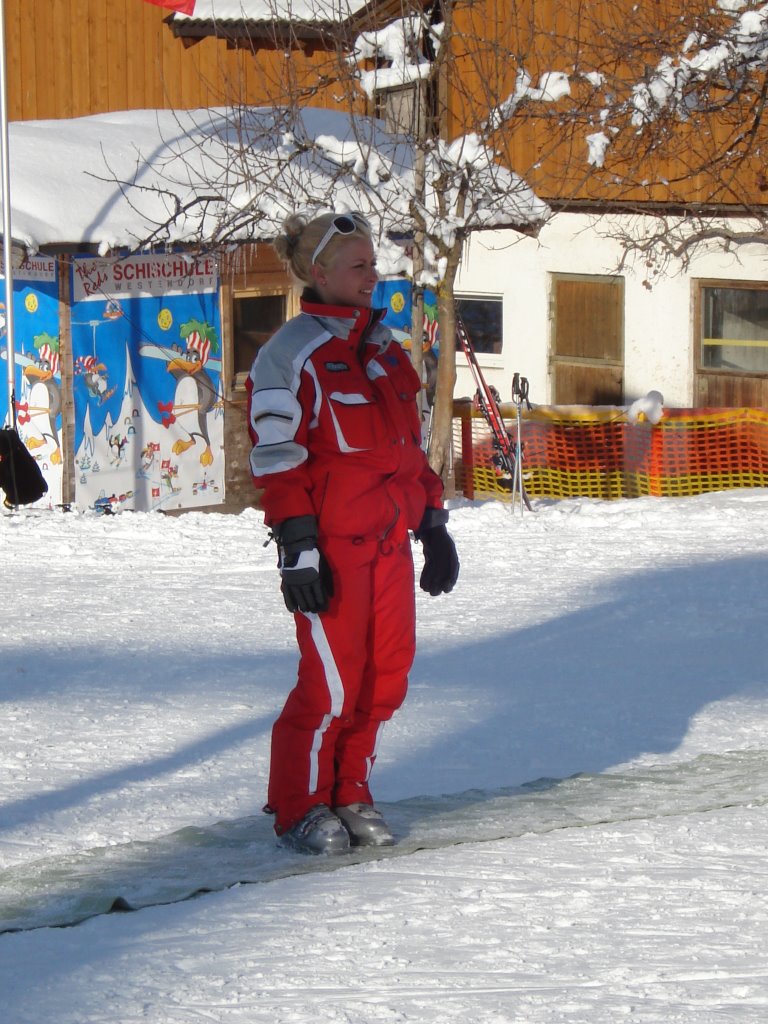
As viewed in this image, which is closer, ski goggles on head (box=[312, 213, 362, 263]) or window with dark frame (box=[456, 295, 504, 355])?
ski goggles on head (box=[312, 213, 362, 263])

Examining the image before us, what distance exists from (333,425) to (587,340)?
17.0 m

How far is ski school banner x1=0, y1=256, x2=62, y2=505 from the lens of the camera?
12312 millimetres

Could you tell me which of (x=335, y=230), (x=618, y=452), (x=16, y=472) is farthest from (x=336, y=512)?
(x=618, y=452)

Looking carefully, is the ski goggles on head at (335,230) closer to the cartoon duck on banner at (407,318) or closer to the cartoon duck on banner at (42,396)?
the cartoon duck on banner at (42,396)

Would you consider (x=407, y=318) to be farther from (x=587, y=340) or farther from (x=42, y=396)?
(x=587, y=340)

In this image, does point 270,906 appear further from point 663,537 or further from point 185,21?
point 185,21

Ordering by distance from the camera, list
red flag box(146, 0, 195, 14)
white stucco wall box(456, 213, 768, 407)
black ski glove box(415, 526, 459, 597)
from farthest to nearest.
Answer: white stucco wall box(456, 213, 768, 407) < red flag box(146, 0, 195, 14) < black ski glove box(415, 526, 459, 597)

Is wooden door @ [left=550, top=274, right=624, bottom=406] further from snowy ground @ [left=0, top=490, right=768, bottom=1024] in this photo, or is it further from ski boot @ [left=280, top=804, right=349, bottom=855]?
ski boot @ [left=280, top=804, right=349, bottom=855]

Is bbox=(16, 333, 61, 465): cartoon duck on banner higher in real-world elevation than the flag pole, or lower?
lower

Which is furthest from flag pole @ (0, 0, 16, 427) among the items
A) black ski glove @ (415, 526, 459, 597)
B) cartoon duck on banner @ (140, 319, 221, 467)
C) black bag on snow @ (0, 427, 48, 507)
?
black ski glove @ (415, 526, 459, 597)

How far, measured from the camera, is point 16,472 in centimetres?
1041

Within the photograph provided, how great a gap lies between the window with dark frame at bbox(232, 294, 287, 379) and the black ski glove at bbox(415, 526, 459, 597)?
9766 millimetres

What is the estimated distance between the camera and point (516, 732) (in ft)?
18.1

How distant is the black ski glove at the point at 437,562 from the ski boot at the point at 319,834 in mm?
699
